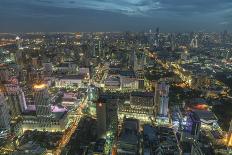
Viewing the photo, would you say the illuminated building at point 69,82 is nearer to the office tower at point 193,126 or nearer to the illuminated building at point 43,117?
the illuminated building at point 43,117

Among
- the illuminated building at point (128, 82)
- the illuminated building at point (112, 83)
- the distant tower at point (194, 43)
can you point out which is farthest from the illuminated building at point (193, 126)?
the distant tower at point (194, 43)

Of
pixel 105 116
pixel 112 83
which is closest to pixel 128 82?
pixel 112 83

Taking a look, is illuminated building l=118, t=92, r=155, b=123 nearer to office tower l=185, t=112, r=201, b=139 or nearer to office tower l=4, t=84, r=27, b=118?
office tower l=185, t=112, r=201, b=139

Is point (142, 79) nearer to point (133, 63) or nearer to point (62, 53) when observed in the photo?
point (133, 63)

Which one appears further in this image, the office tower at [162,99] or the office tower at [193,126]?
the office tower at [162,99]

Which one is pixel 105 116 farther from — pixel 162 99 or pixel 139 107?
pixel 162 99

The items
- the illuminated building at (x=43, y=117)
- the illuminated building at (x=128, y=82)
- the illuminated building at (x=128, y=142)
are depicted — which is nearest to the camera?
the illuminated building at (x=128, y=142)
